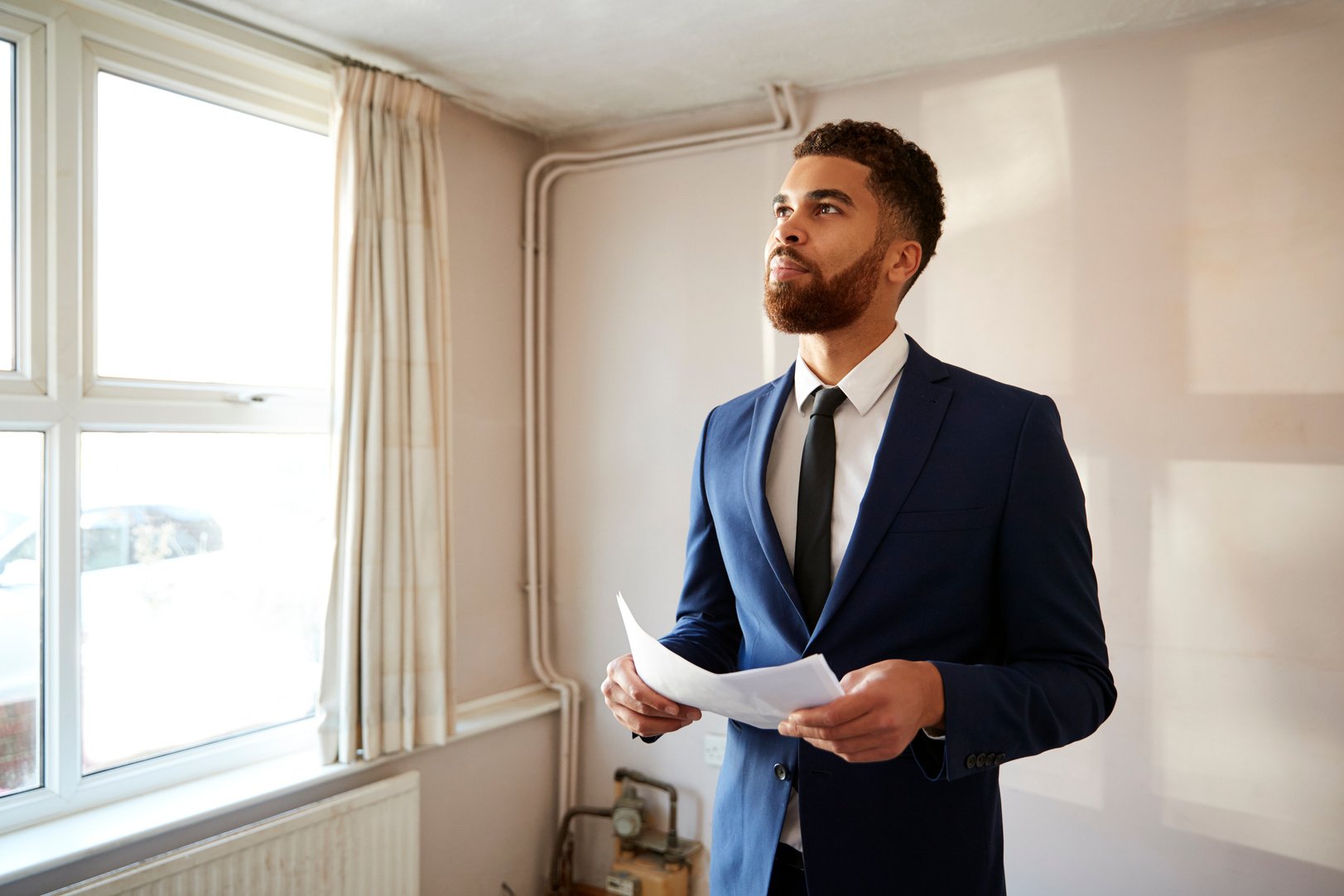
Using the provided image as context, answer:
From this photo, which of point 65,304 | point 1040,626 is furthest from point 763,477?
point 65,304

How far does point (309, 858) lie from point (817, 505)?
6.03 ft

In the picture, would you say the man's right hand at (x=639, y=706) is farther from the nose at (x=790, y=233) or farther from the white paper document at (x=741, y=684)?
the nose at (x=790, y=233)

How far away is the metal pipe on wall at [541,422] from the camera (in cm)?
335

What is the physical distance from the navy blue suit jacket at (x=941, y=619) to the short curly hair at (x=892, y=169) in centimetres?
26

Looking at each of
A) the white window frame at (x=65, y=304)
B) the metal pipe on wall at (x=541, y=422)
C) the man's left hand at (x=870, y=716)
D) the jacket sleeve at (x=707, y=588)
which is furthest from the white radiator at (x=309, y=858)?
the man's left hand at (x=870, y=716)

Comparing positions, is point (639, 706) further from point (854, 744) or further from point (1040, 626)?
point (1040, 626)

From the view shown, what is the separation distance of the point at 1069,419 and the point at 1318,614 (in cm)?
72

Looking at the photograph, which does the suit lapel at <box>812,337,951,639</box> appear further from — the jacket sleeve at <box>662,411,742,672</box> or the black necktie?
the jacket sleeve at <box>662,411,742,672</box>

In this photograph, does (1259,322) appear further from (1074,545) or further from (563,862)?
(563,862)

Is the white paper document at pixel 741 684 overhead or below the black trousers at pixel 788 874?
overhead

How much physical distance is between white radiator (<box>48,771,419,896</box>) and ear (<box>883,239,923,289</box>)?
6.56 ft

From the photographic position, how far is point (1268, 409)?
231cm

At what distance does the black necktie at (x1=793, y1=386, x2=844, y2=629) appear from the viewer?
4.48ft

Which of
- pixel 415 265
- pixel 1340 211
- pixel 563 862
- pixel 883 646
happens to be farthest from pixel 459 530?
pixel 1340 211
